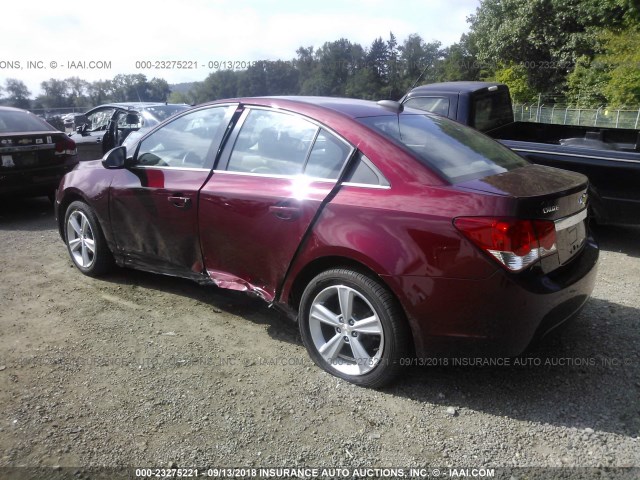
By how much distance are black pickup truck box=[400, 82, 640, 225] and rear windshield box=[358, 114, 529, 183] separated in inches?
78.1

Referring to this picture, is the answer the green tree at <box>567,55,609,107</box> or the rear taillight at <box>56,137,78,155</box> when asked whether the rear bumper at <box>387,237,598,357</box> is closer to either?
the rear taillight at <box>56,137,78,155</box>

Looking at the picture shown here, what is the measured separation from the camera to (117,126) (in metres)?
9.23

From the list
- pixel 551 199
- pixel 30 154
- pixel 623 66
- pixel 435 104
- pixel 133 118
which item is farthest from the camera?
pixel 623 66

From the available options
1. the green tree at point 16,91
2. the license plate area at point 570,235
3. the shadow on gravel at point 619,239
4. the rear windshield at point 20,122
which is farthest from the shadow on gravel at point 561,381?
the green tree at point 16,91

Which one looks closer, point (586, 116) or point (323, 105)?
point (323, 105)

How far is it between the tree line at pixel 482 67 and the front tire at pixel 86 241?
2.25 metres

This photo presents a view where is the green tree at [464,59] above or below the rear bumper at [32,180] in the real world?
above

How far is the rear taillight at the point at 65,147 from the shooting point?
7.57 m

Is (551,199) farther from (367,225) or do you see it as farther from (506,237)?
(367,225)

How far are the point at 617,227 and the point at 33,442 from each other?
637cm

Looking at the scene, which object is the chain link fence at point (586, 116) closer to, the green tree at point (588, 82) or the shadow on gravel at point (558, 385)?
the green tree at point (588, 82)

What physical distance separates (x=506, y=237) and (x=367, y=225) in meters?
0.70

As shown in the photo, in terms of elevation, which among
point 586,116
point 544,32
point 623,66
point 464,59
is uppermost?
point 544,32

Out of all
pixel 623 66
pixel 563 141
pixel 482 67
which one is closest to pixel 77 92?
pixel 563 141
